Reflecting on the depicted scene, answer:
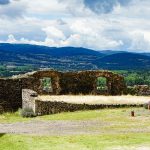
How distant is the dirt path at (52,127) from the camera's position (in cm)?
3306

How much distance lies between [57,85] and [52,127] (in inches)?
927

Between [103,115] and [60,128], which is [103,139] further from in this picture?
[103,115]

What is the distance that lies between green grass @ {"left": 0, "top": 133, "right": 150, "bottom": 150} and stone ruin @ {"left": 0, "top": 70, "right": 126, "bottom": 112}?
2270cm

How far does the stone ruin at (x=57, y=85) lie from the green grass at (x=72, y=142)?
2270 cm

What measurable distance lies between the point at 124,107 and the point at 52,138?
18.4m

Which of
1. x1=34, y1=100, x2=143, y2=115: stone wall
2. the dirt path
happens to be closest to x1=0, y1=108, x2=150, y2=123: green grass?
x1=34, y1=100, x2=143, y2=115: stone wall

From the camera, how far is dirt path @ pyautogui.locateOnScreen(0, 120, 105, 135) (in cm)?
3306

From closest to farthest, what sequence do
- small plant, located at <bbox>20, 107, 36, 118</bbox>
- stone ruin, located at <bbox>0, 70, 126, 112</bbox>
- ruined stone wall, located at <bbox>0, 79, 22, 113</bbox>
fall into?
small plant, located at <bbox>20, 107, 36, 118</bbox>, ruined stone wall, located at <bbox>0, 79, 22, 113</bbox>, stone ruin, located at <bbox>0, 70, 126, 112</bbox>

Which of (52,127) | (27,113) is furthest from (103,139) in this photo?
(27,113)

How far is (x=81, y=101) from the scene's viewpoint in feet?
161

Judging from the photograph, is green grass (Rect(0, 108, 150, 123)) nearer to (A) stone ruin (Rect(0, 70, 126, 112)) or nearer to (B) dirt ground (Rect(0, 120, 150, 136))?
(B) dirt ground (Rect(0, 120, 150, 136))

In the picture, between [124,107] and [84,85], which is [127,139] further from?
[84,85]

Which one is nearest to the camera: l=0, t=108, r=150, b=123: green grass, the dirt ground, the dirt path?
the dirt ground

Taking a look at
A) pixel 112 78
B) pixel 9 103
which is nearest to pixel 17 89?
pixel 9 103
